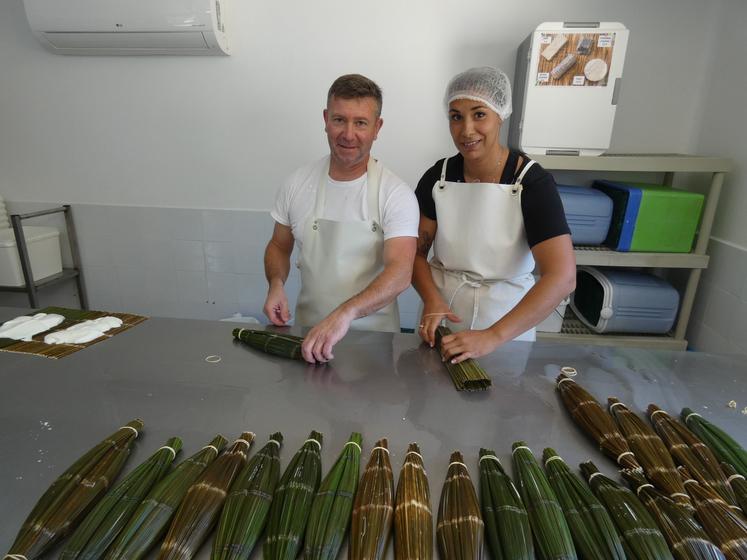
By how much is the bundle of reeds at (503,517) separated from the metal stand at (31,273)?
297cm

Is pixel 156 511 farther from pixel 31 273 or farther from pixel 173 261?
pixel 31 273

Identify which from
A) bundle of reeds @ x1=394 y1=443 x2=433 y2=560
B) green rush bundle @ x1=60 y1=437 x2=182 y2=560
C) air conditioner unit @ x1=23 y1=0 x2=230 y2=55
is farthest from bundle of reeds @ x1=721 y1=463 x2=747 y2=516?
air conditioner unit @ x1=23 y1=0 x2=230 y2=55

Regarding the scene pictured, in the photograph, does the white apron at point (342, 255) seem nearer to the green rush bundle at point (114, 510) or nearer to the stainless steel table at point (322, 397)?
the stainless steel table at point (322, 397)

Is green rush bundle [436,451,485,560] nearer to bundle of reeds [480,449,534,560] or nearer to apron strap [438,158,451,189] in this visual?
bundle of reeds [480,449,534,560]

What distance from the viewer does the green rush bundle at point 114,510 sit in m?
0.69

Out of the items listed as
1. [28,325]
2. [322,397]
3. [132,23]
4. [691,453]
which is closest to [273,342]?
[322,397]

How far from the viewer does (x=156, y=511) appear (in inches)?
29.3

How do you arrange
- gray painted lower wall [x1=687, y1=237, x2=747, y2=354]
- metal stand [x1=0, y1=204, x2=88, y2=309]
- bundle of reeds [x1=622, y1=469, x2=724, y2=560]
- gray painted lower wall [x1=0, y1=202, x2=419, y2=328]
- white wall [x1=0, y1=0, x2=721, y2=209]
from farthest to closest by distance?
gray painted lower wall [x1=0, y1=202, x2=419, y2=328], metal stand [x1=0, y1=204, x2=88, y2=309], white wall [x1=0, y1=0, x2=721, y2=209], gray painted lower wall [x1=687, y1=237, x2=747, y2=354], bundle of reeds [x1=622, y1=469, x2=724, y2=560]

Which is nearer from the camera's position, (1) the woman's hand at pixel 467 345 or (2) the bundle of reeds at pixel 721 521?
(2) the bundle of reeds at pixel 721 521

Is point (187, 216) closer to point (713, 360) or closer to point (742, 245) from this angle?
point (713, 360)

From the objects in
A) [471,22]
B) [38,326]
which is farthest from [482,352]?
[471,22]

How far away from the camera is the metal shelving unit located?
2.19 metres

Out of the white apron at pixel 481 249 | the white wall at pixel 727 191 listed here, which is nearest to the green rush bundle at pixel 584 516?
the white apron at pixel 481 249

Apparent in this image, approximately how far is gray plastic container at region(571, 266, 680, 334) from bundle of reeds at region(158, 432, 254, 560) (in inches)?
86.8
